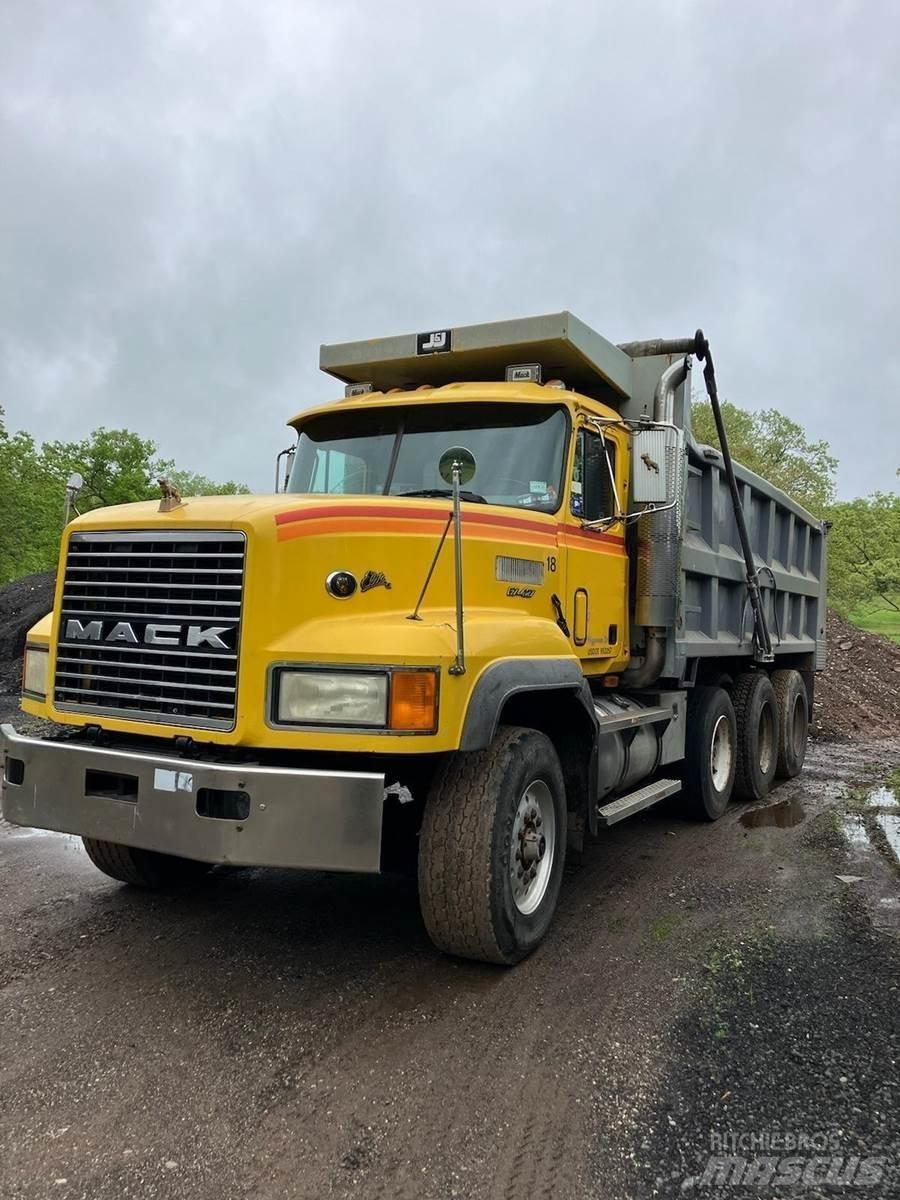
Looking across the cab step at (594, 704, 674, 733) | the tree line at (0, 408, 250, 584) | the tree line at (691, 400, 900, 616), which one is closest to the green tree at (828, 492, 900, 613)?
the tree line at (691, 400, 900, 616)

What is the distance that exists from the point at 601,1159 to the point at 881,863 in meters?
3.95

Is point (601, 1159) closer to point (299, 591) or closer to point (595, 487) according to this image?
point (299, 591)

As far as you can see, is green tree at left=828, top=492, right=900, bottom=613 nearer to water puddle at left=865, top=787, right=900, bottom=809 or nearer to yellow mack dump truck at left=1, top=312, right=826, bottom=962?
water puddle at left=865, top=787, right=900, bottom=809

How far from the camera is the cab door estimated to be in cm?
499

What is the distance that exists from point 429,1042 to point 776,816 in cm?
489

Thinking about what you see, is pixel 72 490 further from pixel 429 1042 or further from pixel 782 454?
pixel 782 454

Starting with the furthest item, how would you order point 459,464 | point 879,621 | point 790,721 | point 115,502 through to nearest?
point 879,621, point 115,502, point 790,721, point 459,464

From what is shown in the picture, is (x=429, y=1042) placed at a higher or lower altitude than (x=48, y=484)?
lower

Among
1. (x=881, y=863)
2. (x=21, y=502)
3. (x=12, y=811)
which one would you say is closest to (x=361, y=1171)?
(x=12, y=811)

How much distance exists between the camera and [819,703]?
13852 mm

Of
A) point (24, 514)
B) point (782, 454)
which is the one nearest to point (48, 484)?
point (24, 514)

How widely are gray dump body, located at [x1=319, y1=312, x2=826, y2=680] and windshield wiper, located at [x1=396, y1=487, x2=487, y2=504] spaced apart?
3.91ft

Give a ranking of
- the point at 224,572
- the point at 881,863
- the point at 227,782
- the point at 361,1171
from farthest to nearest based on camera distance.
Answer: the point at 881,863 < the point at 224,572 < the point at 227,782 < the point at 361,1171

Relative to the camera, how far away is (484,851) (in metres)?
3.66
